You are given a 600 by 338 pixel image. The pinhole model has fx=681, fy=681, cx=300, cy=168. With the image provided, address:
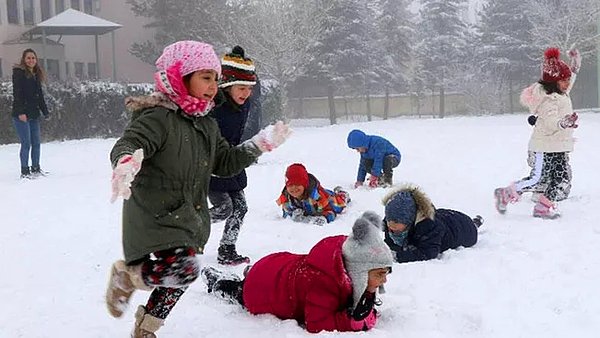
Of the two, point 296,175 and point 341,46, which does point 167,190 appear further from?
point 341,46

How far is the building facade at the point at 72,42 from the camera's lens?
90.8 ft

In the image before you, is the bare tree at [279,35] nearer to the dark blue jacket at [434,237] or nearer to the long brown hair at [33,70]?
the long brown hair at [33,70]

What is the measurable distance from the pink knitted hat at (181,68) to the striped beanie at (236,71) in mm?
1531

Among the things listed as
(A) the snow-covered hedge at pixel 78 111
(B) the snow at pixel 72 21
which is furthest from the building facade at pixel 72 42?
(A) the snow-covered hedge at pixel 78 111

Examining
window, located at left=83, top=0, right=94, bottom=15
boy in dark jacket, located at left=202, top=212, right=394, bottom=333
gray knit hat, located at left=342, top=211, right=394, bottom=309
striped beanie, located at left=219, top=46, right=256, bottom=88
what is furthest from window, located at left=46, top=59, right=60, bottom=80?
gray knit hat, located at left=342, top=211, right=394, bottom=309

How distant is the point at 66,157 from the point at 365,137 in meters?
7.52

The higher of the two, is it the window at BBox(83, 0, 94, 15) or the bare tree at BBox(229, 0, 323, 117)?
the window at BBox(83, 0, 94, 15)

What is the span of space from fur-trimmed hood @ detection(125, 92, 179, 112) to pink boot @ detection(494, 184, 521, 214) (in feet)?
15.4

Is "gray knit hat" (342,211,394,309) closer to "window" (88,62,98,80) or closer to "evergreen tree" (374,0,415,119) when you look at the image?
"window" (88,62,98,80)

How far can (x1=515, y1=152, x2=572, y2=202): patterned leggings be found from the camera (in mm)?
6965

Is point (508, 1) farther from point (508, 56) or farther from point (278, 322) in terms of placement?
point (278, 322)

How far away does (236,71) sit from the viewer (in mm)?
4898

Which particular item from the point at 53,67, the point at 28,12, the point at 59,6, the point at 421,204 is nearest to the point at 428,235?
the point at 421,204

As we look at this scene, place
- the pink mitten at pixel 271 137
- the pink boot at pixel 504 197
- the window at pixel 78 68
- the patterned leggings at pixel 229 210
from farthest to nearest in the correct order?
the window at pixel 78 68 → the pink boot at pixel 504 197 → the patterned leggings at pixel 229 210 → the pink mitten at pixel 271 137
